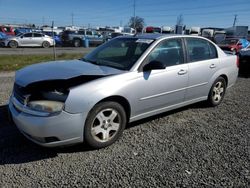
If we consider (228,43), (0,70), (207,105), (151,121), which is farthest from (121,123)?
(228,43)

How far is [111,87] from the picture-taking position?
10.9 feet

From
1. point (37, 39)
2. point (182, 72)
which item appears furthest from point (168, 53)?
point (37, 39)

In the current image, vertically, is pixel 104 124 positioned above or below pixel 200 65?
below

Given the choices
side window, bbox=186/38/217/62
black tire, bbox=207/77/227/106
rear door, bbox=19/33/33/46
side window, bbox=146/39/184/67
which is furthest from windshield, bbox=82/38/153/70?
rear door, bbox=19/33/33/46

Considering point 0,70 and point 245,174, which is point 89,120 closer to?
point 245,174

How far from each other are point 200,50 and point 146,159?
8.62ft

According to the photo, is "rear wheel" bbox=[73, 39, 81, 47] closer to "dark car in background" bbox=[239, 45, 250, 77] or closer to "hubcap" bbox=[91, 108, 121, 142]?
"dark car in background" bbox=[239, 45, 250, 77]

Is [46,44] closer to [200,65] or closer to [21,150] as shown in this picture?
[200,65]

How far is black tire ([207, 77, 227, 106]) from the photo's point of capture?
203 inches

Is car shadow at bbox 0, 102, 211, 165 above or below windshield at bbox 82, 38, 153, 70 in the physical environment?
below

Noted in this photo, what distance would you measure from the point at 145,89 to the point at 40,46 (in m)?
22.9

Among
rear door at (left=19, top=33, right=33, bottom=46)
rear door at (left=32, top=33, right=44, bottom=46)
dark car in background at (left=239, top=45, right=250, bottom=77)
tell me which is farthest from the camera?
rear door at (left=32, top=33, right=44, bottom=46)

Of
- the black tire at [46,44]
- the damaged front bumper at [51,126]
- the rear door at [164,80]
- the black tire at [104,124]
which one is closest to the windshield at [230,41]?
the rear door at [164,80]

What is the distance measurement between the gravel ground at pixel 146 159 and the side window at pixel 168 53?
1086 millimetres
